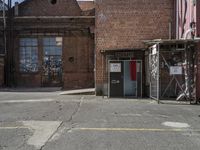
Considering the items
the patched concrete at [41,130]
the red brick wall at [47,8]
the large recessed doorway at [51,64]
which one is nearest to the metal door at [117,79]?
the patched concrete at [41,130]

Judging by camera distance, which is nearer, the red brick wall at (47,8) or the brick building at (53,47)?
the brick building at (53,47)

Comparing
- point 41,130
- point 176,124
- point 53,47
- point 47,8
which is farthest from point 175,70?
point 47,8

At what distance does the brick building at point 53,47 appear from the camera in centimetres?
3869

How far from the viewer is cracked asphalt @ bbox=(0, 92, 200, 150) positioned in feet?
35.8

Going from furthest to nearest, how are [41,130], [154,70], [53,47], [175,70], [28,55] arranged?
[28,55] < [53,47] < [154,70] < [175,70] < [41,130]

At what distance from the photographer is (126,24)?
27.2m

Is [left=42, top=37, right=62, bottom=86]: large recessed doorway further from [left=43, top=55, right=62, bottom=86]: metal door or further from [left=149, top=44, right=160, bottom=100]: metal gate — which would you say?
[left=149, top=44, right=160, bottom=100]: metal gate

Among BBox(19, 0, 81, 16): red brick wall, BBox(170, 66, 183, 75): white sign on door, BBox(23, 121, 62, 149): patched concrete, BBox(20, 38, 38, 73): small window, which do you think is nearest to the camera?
BBox(23, 121, 62, 149): patched concrete

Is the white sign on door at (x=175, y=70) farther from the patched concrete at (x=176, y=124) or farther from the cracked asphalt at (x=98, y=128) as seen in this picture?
the patched concrete at (x=176, y=124)

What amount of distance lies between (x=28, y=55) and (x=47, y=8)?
4505mm

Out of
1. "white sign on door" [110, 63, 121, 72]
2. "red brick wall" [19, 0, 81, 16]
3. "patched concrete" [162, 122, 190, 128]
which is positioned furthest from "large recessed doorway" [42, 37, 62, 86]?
"patched concrete" [162, 122, 190, 128]

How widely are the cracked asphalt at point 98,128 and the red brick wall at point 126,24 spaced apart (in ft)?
26.4

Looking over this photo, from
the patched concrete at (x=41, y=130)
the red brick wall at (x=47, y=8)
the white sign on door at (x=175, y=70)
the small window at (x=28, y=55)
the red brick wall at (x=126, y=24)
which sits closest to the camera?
the patched concrete at (x=41, y=130)

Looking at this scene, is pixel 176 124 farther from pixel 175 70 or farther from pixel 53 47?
pixel 53 47
